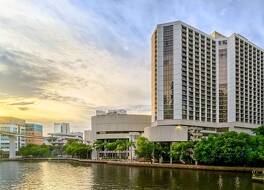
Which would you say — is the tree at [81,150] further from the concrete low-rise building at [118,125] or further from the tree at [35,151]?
the tree at [35,151]

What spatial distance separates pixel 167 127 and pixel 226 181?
2041 inches

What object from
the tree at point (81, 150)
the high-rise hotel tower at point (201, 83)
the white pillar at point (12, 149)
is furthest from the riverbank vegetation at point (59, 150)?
the high-rise hotel tower at point (201, 83)

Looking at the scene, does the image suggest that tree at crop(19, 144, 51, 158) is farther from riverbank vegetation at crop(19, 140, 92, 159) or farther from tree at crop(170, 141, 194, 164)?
tree at crop(170, 141, 194, 164)

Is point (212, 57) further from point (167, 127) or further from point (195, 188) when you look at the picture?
point (195, 188)

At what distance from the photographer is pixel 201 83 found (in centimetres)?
12112

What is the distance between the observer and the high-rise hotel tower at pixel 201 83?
11331cm

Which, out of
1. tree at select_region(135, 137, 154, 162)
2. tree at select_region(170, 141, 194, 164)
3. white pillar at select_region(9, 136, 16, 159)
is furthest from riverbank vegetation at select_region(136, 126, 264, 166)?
white pillar at select_region(9, 136, 16, 159)

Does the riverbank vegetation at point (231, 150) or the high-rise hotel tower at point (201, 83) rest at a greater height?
the high-rise hotel tower at point (201, 83)

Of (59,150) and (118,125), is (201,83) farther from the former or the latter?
(59,150)

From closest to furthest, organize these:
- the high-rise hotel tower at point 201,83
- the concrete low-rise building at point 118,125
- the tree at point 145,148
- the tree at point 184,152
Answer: the tree at point 184,152, the tree at point 145,148, the high-rise hotel tower at point 201,83, the concrete low-rise building at point 118,125

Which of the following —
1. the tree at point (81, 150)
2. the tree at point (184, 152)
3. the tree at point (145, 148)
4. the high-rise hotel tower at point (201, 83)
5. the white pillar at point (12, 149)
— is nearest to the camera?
the tree at point (184, 152)

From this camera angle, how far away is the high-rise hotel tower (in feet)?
372

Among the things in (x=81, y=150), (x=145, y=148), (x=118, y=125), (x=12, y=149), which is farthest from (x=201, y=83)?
(x=12, y=149)

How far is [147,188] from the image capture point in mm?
49281
